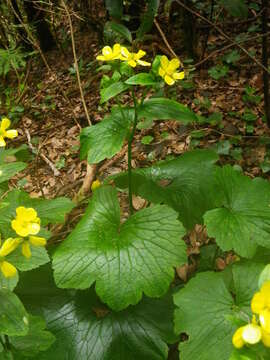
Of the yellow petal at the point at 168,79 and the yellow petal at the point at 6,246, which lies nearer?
the yellow petal at the point at 6,246

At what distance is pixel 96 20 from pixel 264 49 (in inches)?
65.5

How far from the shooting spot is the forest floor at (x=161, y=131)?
243 cm

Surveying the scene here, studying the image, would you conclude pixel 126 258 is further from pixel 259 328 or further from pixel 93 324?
pixel 259 328

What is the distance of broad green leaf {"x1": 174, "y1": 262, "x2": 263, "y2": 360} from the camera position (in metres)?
1.12

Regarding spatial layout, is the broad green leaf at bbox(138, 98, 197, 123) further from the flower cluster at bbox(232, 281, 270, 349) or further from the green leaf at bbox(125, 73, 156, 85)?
the flower cluster at bbox(232, 281, 270, 349)

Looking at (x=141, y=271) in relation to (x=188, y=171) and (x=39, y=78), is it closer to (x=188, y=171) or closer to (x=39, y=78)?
(x=188, y=171)

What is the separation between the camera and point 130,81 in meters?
1.16

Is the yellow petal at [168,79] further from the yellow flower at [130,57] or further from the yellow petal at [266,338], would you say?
the yellow petal at [266,338]

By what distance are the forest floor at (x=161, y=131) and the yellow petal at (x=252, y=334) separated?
4.03 feet

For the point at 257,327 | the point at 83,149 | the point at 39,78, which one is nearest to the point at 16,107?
the point at 39,78

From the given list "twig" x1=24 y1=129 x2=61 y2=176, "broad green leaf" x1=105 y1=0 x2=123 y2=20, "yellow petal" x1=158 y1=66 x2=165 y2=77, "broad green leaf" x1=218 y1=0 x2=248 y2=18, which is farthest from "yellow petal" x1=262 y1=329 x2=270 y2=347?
"twig" x1=24 y1=129 x2=61 y2=176

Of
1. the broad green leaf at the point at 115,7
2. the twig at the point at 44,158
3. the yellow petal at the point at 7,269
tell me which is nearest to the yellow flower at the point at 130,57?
the broad green leaf at the point at 115,7

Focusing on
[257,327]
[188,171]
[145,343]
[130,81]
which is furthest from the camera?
[188,171]

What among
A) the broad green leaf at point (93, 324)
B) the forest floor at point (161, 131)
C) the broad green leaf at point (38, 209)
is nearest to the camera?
the broad green leaf at point (38, 209)
